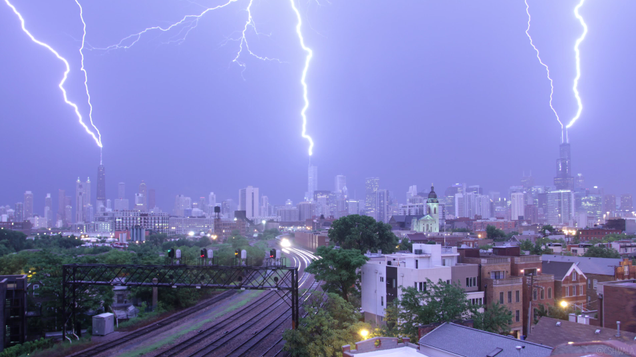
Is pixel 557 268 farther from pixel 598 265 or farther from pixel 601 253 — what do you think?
pixel 601 253

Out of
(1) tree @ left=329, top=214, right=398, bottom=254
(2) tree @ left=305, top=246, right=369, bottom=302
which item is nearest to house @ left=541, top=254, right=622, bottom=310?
(2) tree @ left=305, top=246, right=369, bottom=302

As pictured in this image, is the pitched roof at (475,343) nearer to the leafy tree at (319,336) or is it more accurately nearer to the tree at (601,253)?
the leafy tree at (319,336)

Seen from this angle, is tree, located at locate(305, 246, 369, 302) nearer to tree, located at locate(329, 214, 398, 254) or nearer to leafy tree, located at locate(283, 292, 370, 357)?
leafy tree, located at locate(283, 292, 370, 357)

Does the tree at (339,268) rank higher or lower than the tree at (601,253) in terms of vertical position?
higher

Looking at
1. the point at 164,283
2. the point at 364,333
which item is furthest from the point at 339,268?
the point at 164,283

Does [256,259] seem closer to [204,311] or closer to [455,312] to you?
[204,311]

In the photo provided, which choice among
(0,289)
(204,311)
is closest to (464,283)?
(204,311)

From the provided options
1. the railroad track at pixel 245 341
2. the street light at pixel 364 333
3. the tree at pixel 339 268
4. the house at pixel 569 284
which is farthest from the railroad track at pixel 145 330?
the house at pixel 569 284
